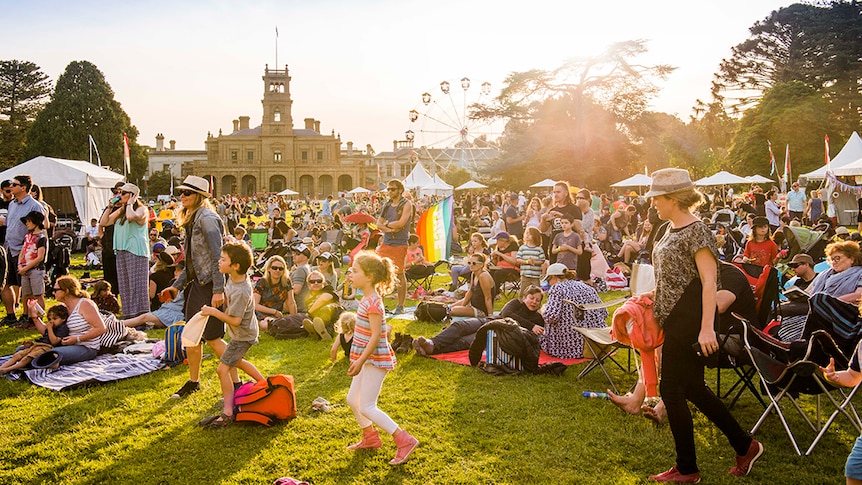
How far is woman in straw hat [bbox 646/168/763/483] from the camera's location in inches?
131

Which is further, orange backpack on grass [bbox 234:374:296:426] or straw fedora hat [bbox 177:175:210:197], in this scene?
straw fedora hat [bbox 177:175:210:197]

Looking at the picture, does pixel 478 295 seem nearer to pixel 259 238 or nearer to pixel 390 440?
pixel 390 440

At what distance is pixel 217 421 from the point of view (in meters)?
4.67

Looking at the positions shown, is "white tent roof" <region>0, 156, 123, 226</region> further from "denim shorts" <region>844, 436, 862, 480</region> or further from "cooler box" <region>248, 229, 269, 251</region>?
"denim shorts" <region>844, 436, 862, 480</region>

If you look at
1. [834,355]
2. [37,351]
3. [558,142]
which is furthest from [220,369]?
[558,142]

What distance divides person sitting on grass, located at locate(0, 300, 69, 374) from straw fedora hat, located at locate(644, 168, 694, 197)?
584 centimetres

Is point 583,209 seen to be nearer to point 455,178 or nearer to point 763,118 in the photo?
point 763,118

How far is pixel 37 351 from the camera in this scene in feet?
20.2

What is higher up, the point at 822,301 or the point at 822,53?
the point at 822,53

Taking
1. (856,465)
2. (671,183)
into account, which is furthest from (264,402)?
(856,465)

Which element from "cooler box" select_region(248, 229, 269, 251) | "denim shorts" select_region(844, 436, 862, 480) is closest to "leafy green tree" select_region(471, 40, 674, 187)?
"cooler box" select_region(248, 229, 269, 251)

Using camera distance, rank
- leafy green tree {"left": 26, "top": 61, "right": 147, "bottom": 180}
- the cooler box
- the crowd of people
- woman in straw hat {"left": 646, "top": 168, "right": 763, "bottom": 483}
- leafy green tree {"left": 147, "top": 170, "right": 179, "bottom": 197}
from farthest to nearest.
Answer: leafy green tree {"left": 147, "top": 170, "right": 179, "bottom": 197}, leafy green tree {"left": 26, "top": 61, "right": 147, "bottom": 180}, the cooler box, the crowd of people, woman in straw hat {"left": 646, "top": 168, "right": 763, "bottom": 483}

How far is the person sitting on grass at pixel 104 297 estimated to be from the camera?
318 inches

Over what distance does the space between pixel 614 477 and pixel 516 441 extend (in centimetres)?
79
